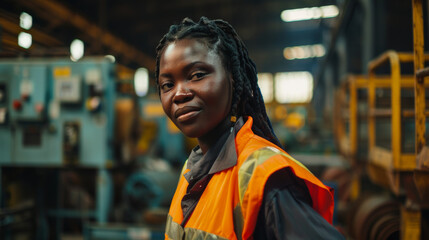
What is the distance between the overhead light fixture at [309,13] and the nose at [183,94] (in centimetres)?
1097

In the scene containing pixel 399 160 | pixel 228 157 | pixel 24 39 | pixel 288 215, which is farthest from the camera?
pixel 24 39

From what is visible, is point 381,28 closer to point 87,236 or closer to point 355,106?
point 355,106

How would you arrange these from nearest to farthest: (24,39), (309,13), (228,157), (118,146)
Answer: (228,157) < (24,39) < (118,146) < (309,13)

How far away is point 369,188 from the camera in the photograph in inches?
185

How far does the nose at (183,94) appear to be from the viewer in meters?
1.13

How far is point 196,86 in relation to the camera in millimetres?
1124

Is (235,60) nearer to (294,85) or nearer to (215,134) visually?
(215,134)

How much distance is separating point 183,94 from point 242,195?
41 centimetres

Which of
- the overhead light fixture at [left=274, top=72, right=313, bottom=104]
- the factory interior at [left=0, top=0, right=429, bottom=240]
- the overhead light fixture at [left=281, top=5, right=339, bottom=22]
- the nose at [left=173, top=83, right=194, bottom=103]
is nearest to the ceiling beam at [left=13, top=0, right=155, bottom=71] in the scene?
the factory interior at [left=0, top=0, right=429, bottom=240]

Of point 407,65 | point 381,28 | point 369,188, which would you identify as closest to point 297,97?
point 407,65

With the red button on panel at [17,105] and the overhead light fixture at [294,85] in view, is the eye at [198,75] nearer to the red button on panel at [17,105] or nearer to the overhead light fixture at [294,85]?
the red button on panel at [17,105]

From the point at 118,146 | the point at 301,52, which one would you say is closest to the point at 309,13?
the point at 301,52

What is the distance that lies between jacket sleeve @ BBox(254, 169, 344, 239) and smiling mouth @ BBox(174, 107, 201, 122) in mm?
364

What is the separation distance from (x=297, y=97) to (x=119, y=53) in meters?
14.9
